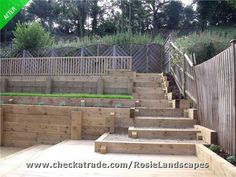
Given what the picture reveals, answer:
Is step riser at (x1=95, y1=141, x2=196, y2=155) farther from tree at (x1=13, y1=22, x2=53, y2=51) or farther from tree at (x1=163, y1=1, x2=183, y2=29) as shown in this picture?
tree at (x1=163, y1=1, x2=183, y2=29)

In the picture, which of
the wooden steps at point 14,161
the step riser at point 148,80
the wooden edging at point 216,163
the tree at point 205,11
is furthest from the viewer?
the tree at point 205,11

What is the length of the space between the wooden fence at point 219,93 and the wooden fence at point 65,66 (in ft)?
14.2

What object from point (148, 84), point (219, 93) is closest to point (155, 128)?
point (219, 93)

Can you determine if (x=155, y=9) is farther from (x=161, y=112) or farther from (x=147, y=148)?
(x=147, y=148)

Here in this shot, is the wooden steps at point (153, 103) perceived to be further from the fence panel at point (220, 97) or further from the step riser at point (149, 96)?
the fence panel at point (220, 97)

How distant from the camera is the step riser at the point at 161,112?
6.69 meters

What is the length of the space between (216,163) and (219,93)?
145 centimetres

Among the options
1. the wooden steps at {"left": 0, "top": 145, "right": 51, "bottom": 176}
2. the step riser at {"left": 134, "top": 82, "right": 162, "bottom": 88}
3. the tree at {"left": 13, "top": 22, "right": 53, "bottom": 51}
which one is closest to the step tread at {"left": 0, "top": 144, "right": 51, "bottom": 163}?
the wooden steps at {"left": 0, "top": 145, "right": 51, "bottom": 176}

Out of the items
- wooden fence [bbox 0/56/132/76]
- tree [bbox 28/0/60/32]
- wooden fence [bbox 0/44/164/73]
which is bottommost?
wooden fence [bbox 0/56/132/76]

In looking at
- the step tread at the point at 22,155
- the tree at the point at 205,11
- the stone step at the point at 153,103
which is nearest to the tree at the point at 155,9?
the tree at the point at 205,11

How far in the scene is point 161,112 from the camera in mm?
6738

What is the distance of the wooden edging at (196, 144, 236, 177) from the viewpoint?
3.04m

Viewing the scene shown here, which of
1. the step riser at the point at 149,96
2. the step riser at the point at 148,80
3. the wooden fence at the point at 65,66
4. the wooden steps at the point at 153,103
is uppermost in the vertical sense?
the wooden fence at the point at 65,66

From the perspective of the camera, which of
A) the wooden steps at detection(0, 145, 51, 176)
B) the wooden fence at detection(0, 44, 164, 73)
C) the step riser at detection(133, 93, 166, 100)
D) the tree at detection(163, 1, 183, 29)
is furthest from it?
the tree at detection(163, 1, 183, 29)
